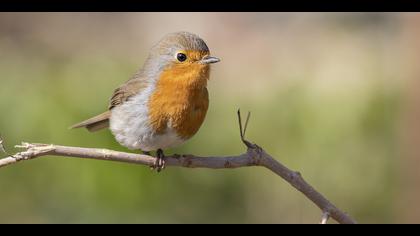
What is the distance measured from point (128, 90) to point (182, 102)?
21.2 inches

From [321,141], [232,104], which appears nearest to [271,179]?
[321,141]

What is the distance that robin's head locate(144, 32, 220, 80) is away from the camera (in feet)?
14.0

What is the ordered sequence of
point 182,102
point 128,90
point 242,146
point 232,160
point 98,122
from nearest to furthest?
1. point 232,160
2. point 182,102
3. point 128,90
4. point 98,122
5. point 242,146

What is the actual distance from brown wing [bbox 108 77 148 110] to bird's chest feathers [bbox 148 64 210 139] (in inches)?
7.4

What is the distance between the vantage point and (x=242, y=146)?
6.25 m

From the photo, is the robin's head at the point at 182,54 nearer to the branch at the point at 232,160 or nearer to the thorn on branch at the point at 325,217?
the branch at the point at 232,160

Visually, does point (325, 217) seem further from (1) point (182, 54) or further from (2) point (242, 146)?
(2) point (242, 146)

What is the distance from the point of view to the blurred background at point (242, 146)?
5680mm

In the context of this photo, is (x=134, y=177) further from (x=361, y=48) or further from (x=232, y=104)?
(x=361, y=48)

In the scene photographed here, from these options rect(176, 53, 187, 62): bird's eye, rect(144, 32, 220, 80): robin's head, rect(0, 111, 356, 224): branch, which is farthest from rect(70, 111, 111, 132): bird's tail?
rect(0, 111, 356, 224): branch

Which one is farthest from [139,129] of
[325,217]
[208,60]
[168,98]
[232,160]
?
[325,217]

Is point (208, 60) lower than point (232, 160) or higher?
higher

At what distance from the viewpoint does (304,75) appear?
7.63 meters

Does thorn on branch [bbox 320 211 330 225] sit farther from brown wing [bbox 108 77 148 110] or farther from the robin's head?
brown wing [bbox 108 77 148 110]
